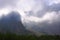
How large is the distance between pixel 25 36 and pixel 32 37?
1976mm

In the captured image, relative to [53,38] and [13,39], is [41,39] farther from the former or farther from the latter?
[13,39]

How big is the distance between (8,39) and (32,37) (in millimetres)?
5369

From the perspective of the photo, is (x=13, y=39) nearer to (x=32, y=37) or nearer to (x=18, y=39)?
(x=18, y=39)

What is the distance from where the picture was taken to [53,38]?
34750mm

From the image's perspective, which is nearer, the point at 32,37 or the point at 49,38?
the point at 49,38

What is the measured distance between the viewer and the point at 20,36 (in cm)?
3612

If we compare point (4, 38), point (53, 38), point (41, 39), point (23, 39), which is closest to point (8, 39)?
point (4, 38)

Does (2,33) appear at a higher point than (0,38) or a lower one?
higher

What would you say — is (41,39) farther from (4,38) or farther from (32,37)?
(4,38)

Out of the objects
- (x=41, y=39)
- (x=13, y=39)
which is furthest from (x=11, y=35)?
(x=41, y=39)

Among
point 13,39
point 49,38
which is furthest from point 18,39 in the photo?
point 49,38

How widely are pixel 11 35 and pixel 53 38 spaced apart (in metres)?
9.51

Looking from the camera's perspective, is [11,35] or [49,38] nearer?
[49,38]

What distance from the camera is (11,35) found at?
37375mm
